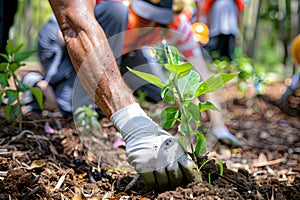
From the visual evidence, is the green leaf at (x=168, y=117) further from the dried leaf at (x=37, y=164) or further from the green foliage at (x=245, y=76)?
the green foliage at (x=245, y=76)

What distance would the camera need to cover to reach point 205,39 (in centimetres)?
454

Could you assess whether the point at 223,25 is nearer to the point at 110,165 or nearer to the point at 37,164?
the point at 110,165

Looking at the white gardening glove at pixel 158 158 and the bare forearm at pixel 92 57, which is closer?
the white gardening glove at pixel 158 158

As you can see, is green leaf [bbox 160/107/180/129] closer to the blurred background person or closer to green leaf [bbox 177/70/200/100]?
green leaf [bbox 177/70/200/100]

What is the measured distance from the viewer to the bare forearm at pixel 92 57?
1.67 meters

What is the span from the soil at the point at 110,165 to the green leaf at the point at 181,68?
320 millimetres

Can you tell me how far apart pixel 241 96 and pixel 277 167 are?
1.74 m

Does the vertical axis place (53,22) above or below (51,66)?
above

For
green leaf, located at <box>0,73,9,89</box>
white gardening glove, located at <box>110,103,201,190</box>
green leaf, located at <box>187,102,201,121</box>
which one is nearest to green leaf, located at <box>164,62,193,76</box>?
green leaf, located at <box>187,102,201,121</box>

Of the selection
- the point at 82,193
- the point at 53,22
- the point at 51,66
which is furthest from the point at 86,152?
the point at 53,22

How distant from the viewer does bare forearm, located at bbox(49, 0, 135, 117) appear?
5.49 feet

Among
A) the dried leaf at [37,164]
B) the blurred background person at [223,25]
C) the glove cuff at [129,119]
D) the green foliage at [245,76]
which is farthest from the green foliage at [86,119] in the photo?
the blurred background person at [223,25]

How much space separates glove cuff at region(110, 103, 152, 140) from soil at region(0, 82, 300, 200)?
202 millimetres

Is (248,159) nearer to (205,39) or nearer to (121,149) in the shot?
(121,149)
